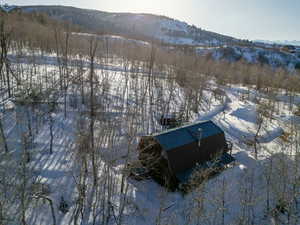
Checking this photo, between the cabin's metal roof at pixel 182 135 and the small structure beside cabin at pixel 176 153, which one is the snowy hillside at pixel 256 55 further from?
the small structure beside cabin at pixel 176 153

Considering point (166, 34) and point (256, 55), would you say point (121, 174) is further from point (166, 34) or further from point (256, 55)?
point (166, 34)

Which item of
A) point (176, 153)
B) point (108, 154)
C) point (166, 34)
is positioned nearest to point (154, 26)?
point (166, 34)

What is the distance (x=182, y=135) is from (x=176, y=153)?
1.04 metres

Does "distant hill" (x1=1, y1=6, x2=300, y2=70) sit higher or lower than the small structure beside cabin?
higher

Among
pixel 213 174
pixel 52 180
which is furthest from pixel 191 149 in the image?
pixel 52 180

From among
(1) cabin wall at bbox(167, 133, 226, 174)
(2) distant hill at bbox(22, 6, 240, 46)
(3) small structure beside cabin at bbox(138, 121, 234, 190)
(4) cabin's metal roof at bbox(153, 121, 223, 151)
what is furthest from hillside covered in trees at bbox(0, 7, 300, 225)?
(2) distant hill at bbox(22, 6, 240, 46)

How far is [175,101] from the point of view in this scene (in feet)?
65.3

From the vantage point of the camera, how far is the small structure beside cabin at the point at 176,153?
879 cm

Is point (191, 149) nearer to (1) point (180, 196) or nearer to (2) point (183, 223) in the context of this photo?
(1) point (180, 196)

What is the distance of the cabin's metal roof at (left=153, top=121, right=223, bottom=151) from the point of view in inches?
352

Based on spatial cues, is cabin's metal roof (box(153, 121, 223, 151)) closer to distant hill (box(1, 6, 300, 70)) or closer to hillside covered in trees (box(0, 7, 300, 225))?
hillside covered in trees (box(0, 7, 300, 225))

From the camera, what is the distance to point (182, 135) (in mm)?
9688

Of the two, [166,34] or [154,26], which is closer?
[166,34]

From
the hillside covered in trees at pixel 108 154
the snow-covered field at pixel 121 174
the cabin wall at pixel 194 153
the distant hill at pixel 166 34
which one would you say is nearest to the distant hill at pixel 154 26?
the distant hill at pixel 166 34
